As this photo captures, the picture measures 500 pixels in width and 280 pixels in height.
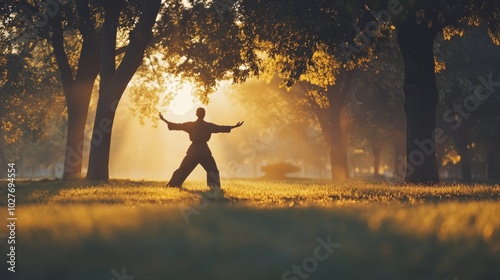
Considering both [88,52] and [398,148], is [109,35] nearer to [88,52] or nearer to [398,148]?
[88,52]

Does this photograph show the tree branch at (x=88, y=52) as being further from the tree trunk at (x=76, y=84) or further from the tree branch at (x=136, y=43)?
A: the tree branch at (x=136, y=43)

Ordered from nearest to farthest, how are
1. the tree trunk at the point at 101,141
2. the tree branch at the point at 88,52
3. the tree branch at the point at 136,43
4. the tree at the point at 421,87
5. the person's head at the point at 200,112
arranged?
the person's head at the point at 200,112
the tree at the point at 421,87
the tree branch at the point at 136,43
the tree trunk at the point at 101,141
the tree branch at the point at 88,52

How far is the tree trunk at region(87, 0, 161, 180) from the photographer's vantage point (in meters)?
25.2

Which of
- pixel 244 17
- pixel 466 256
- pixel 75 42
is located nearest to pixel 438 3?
pixel 244 17

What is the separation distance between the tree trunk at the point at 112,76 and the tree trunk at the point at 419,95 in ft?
30.8

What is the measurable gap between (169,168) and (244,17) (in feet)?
428

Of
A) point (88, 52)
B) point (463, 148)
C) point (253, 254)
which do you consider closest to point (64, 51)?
point (88, 52)

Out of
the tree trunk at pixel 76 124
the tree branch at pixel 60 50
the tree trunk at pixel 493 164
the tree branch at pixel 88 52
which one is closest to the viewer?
the tree branch at pixel 88 52

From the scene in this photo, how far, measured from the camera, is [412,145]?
2278 cm

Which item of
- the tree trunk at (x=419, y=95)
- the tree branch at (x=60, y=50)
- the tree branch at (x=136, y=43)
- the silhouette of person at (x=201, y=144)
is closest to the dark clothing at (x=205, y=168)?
the silhouette of person at (x=201, y=144)

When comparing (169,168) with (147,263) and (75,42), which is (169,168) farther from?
(147,263)

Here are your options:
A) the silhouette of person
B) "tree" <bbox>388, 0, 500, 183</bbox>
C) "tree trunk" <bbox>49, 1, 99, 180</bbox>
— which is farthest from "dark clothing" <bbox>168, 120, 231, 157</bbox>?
"tree trunk" <bbox>49, 1, 99, 180</bbox>

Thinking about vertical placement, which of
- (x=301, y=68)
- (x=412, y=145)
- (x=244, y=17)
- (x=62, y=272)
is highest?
(x=244, y=17)

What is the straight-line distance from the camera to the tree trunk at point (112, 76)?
2516 cm
